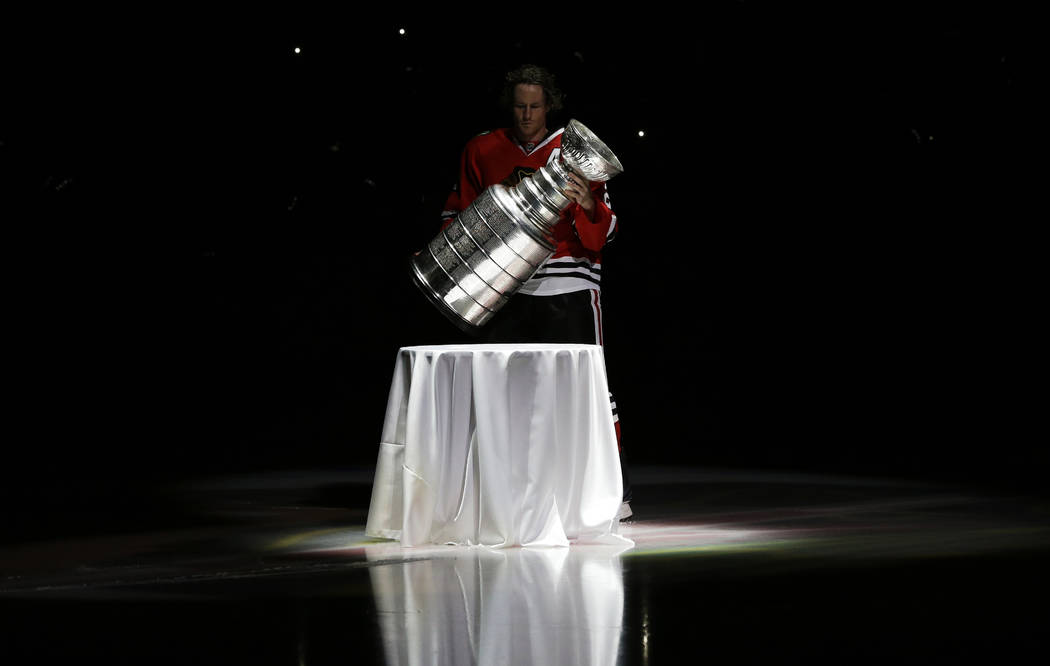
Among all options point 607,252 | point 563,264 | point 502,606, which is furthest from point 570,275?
point 607,252

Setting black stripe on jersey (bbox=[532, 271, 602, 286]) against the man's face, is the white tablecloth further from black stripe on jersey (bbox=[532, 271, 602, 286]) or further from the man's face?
the man's face

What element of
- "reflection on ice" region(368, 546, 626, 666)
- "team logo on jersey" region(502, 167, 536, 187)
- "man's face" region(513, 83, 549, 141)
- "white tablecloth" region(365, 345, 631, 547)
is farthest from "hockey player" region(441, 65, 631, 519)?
"reflection on ice" region(368, 546, 626, 666)

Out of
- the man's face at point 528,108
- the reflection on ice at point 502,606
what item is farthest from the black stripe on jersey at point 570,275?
the reflection on ice at point 502,606

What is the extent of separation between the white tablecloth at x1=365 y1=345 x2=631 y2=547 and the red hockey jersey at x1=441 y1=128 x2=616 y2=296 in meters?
0.45

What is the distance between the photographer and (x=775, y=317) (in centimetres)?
593

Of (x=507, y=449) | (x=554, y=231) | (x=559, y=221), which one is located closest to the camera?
(x=507, y=449)

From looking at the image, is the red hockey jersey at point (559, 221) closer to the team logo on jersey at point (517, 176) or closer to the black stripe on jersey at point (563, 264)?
the black stripe on jersey at point (563, 264)

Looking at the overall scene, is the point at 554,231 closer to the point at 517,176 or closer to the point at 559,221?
the point at 559,221

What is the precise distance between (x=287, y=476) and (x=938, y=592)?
9.46 feet

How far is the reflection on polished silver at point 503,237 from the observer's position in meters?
3.61

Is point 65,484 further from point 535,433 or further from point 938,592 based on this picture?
point 938,592

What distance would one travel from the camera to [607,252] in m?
5.80

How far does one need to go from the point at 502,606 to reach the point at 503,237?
119 cm

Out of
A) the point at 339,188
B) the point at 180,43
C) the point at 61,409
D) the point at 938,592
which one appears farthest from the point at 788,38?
the point at 61,409
